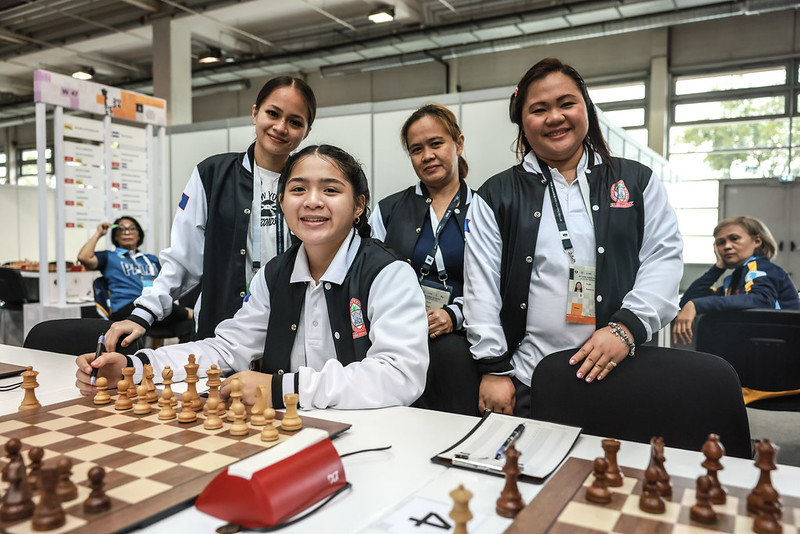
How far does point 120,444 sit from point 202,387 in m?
0.56

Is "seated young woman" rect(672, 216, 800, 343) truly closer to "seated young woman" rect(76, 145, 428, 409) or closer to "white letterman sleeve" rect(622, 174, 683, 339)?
"white letterman sleeve" rect(622, 174, 683, 339)

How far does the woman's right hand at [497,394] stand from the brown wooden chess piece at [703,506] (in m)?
1.00

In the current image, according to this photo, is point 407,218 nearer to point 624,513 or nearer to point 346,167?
point 346,167

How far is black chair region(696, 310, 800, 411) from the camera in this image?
2873mm

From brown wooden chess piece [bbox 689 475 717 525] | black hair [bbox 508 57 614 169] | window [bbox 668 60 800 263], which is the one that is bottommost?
brown wooden chess piece [bbox 689 475 717 525]

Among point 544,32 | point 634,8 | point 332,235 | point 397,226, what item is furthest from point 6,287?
point 634,8

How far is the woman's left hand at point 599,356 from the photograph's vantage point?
152 centimetres

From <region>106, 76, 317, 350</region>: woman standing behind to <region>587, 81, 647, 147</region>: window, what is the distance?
375 inches

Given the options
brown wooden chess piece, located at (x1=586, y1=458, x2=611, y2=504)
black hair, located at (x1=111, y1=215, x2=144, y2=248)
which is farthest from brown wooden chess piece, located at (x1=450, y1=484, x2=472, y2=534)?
black hair, located at (x1=111, y1=215, x2=144, y2=248)

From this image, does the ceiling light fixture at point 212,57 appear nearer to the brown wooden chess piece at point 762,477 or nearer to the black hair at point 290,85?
the black hair at point 290,85

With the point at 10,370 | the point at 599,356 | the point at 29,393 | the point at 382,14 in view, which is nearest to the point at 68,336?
the point at 10,370

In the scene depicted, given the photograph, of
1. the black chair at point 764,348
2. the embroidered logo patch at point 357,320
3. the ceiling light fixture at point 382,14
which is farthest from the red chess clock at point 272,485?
the ceiling light fixture at point 382,14

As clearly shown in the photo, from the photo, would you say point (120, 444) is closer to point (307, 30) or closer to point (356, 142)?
point (356, 142)

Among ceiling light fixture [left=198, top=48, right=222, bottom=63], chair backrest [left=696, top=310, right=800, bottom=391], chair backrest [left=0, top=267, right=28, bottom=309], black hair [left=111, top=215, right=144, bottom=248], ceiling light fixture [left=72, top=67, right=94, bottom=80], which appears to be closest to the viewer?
chair backrest [left=696, top=310, right=800, bottom=391]
